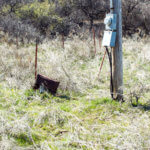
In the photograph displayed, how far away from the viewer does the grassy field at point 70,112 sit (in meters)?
3.28

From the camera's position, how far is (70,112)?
438cm

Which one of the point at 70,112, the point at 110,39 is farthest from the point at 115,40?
the point at 70,112

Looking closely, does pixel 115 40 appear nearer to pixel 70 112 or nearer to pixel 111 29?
pixel 111 29

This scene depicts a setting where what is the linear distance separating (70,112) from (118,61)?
1.34 meters

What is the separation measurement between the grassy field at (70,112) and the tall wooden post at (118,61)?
0.17 m

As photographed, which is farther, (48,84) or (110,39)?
(48,84)

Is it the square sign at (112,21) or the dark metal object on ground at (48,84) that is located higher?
the square sign at (112,21)

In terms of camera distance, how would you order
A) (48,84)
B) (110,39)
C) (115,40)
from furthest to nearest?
1. (48,84)
2. (115,40)
3. (110,39)

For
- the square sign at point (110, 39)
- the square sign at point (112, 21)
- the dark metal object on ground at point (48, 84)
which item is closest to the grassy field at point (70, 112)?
the dark metal object on ground at point (48, 84)

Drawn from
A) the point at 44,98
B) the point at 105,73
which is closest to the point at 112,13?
the point at 44,98

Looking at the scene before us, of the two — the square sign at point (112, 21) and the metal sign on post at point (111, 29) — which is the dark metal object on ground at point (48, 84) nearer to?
the metal sign on post at point (111, 29)

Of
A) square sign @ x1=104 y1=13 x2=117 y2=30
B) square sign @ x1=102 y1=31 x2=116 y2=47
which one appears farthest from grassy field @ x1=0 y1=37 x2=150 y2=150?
Result: square sign @ x1=104 y1=13 x2=117 y2=30

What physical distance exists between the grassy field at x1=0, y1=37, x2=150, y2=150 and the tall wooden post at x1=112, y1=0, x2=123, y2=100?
0.17 meters

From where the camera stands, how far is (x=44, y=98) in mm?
5070
